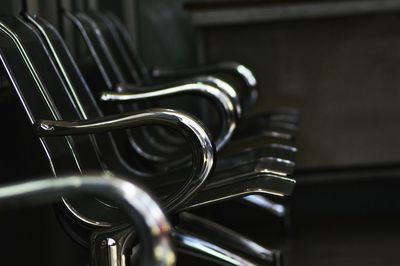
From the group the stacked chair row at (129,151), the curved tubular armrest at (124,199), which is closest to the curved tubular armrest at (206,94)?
the stacked chair row at (129,151)

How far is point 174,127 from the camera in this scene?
2.06m

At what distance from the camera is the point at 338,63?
15.7 ft

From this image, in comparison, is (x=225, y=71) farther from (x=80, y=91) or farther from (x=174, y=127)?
(x=174, y=127)

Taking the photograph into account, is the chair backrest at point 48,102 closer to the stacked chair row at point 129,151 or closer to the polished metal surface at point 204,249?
the stacked chair row at point 129,151

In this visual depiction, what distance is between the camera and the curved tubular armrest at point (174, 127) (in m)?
2.04

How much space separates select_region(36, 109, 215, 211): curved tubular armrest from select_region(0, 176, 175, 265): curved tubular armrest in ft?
2.39

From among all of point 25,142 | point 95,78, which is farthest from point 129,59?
point 25,142

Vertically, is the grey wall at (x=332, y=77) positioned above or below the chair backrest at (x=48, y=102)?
above

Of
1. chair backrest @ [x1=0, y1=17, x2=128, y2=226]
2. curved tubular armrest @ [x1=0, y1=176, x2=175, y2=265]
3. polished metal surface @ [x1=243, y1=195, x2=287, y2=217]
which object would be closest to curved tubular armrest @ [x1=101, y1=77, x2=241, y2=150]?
chair backrest @ [x1=0, y1=17, x2=128, y2=226]

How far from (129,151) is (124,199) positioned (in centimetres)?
170

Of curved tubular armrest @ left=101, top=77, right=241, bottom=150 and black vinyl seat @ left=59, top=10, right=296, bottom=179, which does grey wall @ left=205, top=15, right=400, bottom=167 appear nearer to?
black vinyl seat @ left=59, top=10, right=296, bottom=179

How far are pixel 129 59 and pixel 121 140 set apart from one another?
104 centimetres

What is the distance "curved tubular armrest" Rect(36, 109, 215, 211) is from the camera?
2.04 meters

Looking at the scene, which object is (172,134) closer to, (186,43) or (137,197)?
(186,43)
